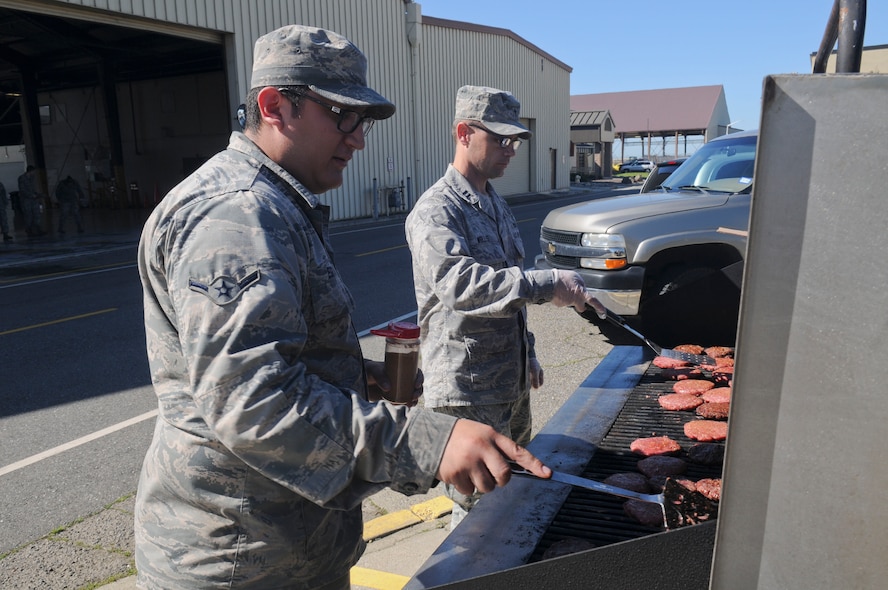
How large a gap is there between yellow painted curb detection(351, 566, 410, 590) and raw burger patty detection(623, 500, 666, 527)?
4.22 ft

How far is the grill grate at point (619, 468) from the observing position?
6.76ft

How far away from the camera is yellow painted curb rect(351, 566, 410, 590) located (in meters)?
3.01

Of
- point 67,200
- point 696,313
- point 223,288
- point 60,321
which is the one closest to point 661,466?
point 696,313

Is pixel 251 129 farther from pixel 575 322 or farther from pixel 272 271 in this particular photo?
pixel 575 322

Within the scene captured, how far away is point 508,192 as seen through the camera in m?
31.5

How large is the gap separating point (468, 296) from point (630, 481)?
33.9 inches

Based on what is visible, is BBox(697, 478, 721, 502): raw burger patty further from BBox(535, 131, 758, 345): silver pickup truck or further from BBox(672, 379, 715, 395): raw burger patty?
BBox(535, 131, 758, 345): silver pickup truck

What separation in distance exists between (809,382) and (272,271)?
927 millimetres

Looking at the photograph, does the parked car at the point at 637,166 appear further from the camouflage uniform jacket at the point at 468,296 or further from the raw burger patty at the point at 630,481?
the raw burger patty at the point at 630,481

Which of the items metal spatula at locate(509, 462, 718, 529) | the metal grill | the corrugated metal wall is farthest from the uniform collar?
the corrugated metal wall

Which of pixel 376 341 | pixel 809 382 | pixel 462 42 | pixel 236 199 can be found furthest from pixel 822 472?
pixel 462 42

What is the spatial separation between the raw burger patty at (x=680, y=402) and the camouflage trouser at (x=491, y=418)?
2.08 feet

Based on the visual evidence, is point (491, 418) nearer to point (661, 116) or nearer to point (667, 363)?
point (667, 363)

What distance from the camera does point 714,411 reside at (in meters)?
2.87
